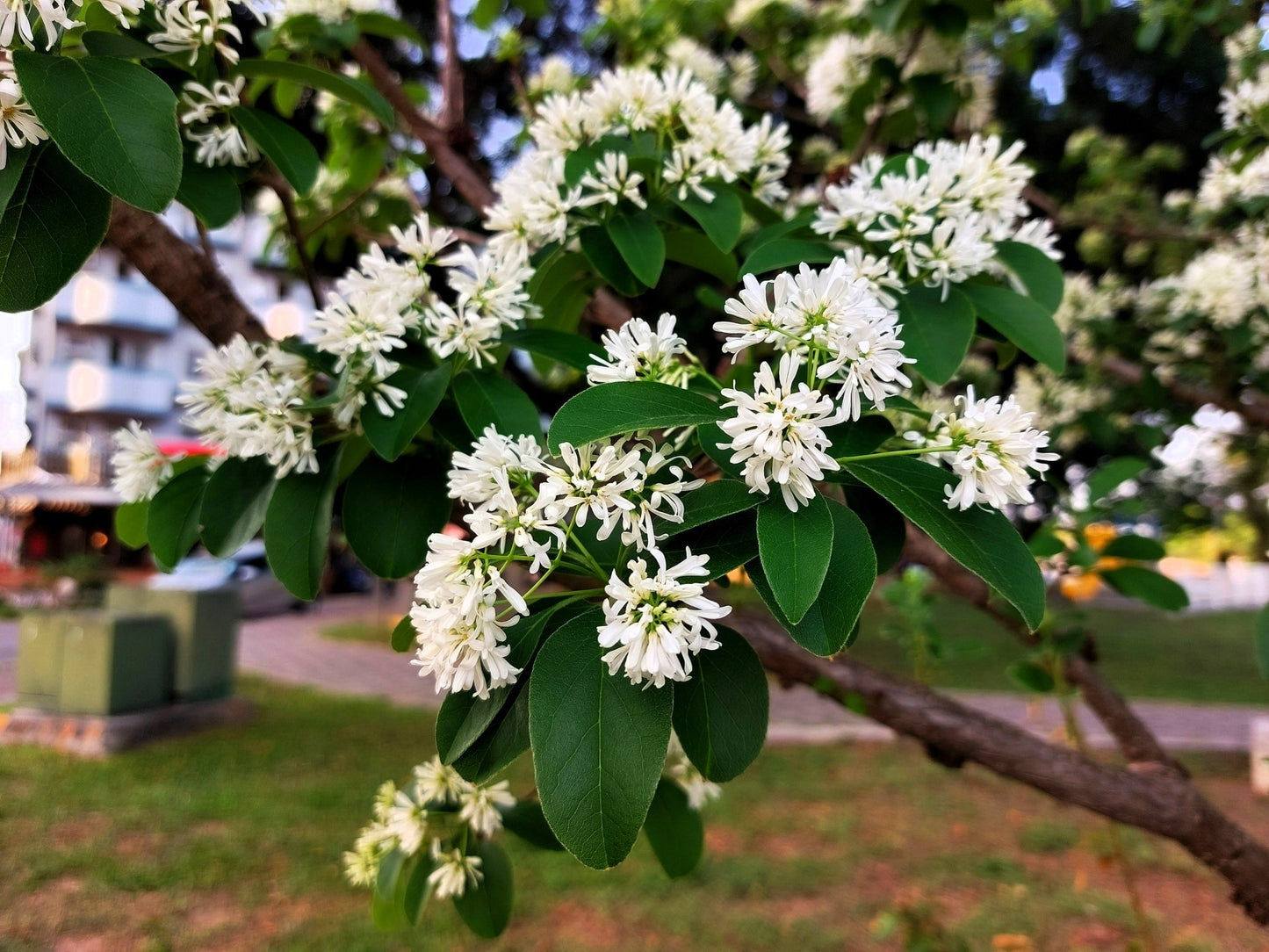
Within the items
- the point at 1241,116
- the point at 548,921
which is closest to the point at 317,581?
the point at 1241,116

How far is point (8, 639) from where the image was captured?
10523mm

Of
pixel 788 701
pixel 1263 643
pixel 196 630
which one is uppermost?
pixel 1263 643

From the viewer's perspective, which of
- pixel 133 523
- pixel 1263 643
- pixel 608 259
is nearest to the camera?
pixel 608 259

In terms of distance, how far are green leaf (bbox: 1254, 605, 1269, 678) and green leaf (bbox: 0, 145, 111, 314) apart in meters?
1.89

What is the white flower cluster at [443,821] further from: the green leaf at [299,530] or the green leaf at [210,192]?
the green leaf at [210,192]

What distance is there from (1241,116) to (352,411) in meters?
2.36

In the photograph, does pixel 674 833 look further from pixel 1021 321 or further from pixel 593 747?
pixel 1021 321

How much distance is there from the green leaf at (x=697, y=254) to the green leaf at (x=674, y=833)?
78 centimetres

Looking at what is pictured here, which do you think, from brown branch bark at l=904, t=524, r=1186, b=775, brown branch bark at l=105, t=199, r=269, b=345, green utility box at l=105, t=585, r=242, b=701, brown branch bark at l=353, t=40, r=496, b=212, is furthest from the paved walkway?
brown branch bark at l=105, t=199, r=269, b=345

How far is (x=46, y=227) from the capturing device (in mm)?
895

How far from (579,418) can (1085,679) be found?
2047mm

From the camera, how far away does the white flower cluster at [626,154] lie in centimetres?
118

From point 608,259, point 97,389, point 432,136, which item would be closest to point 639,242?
point 608,259

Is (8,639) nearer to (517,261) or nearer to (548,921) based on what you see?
(548,921)
